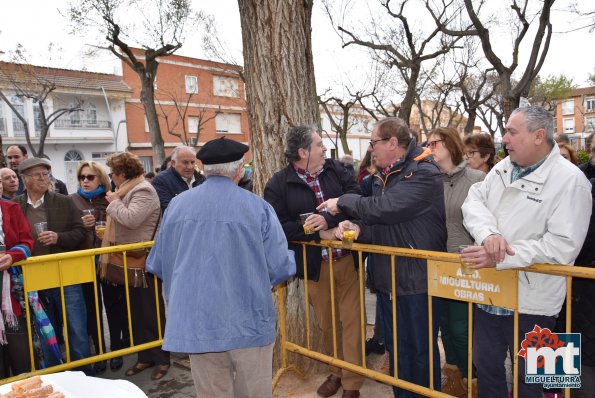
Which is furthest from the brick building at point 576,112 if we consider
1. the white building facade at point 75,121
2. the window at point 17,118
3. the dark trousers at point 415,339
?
the dark trousers at point 415,339

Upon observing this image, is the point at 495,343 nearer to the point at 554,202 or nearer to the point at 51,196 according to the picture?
the point at 554,202

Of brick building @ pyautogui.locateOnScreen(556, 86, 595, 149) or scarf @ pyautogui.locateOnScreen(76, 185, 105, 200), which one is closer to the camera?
scarf @ pyautogui.locateOnScreen(76, 185, 105, 200)

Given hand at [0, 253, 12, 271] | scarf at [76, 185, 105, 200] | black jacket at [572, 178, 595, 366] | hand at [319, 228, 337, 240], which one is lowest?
black jacket at [572, 178, 595, 366]

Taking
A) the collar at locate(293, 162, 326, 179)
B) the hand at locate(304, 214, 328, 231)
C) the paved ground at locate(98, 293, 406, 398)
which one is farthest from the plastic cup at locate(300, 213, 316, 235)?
the paved ground at locate(98, 293, 406, 398)

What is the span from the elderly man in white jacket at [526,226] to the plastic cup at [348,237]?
0.75m

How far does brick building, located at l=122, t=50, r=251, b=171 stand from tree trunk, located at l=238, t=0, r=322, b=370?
3067 centimetres

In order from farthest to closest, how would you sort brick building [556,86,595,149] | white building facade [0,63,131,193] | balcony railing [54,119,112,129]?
brick building [556,86,595,149] → balcony railing [54,119,112,129] → white building facade [0,63,131,193]

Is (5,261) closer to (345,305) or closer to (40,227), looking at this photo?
(40,227)

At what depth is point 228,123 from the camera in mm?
39750

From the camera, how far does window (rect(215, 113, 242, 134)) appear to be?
3912cm

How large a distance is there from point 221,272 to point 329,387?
70.6 inches

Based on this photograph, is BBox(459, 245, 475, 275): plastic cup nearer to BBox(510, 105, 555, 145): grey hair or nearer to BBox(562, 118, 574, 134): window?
BBox(510, 105, 555, 145): grey hair

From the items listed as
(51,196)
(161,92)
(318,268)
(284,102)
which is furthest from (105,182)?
(161,92)

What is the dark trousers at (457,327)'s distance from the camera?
342 cm
